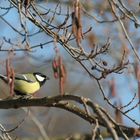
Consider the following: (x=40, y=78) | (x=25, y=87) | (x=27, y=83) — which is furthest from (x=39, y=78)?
(x=25, y=87)

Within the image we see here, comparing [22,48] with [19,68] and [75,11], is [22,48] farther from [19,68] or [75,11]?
[19,68]

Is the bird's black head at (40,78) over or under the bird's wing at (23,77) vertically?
under

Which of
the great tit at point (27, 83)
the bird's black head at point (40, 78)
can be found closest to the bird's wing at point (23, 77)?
the great tit at point (27, 83)

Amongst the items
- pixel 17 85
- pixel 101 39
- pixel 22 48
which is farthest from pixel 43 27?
pixel 101 39

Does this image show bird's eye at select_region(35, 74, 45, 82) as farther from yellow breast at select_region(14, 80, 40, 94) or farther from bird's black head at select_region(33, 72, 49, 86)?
yellow breast at select_region(14, 80, 40, 94)

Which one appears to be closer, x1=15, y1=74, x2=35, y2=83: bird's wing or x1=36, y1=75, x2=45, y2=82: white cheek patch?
x1=15, y1=74, x2=35, y2=83: bird's wing

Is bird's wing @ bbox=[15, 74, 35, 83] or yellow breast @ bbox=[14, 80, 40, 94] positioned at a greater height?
bird's wing @ bbox=[15, 74, 35, 83]

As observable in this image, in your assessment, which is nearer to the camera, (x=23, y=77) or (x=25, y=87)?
(x=25, y=87)

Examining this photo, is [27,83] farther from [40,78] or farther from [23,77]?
[40,78]

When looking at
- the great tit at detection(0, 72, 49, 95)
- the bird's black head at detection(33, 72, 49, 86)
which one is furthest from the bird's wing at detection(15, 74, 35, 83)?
the bird's black head at detection(33, 72, 49, 86)

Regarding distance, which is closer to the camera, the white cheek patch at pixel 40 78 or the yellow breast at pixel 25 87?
the yellow breast at pixel 25 87

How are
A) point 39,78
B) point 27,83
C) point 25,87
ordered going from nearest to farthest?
point 25,87 < point 27,83 < point 39,78

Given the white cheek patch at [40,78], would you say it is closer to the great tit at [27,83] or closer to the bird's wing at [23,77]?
the great tit at [27,83]

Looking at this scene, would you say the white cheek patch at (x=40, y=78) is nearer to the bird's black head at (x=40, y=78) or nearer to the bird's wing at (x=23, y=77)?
the bird's black head at (x=40, y=78)
